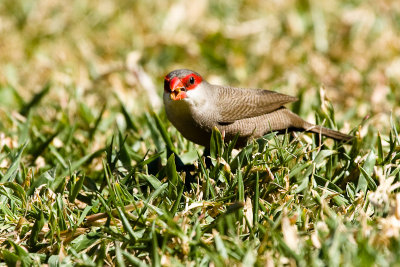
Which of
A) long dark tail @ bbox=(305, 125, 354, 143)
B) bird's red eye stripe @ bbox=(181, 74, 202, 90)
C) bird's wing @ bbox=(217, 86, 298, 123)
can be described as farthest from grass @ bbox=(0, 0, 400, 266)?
bird's red eye stripe @ bbox=(181, 74, 202, 90)

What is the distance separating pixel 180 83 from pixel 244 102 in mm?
524

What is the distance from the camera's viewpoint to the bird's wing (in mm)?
3600

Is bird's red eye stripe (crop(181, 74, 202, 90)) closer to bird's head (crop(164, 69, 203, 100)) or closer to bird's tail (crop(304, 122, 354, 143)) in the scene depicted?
bird's head (crop(164, 69, 203, 100))

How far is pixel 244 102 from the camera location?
3.73 meters

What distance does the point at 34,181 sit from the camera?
3.37 m

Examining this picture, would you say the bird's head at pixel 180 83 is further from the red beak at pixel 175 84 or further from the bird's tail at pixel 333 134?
the bird's tail at pixel 333 134

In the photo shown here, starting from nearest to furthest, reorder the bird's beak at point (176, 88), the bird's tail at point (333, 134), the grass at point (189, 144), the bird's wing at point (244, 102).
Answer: the grass at point (189, 144), the bird's beak at point (176, 88), the bird's wing at point (244, 102), the bird's tail at point (333, 134)

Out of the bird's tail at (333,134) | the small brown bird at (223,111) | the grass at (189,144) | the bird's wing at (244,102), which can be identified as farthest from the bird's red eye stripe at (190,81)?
the bird's tail at (333,134)

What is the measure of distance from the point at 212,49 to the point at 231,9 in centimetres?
106

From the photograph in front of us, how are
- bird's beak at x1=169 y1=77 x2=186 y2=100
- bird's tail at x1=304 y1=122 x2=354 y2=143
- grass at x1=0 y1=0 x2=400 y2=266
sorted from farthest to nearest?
bird's tail at x1=304 y1=122 x2=354 y2=143
bird's beak at x1=169 y1=77 x2=186 y2=100
grass at x1=0 y1=0 x2=400 y2=266

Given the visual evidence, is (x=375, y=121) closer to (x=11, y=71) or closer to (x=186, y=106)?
(x=186, y=106)

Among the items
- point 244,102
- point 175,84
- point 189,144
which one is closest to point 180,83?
point 175,84

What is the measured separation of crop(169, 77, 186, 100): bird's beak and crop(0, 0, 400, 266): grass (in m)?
0.33

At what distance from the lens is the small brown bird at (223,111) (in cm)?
344
